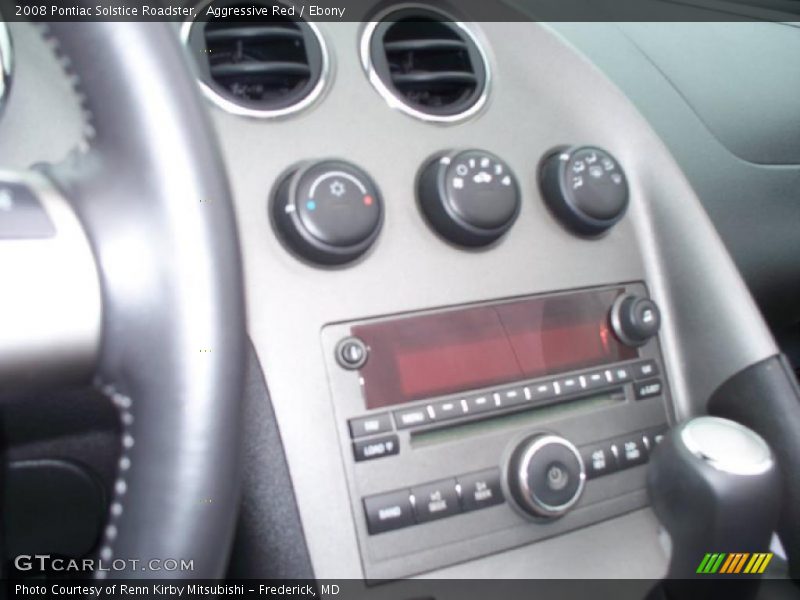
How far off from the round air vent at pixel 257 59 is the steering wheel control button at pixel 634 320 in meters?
0.36

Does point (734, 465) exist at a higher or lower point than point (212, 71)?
lower

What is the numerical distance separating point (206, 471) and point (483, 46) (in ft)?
1.88

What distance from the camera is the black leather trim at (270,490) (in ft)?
2.00

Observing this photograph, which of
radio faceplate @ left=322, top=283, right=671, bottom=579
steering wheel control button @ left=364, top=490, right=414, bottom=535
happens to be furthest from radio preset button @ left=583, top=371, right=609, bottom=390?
steering wheel control button @ left=364, top=490, right=414, bottom=535

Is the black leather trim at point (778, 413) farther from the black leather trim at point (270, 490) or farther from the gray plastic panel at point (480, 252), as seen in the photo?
the black leather trim at point (270, 490)

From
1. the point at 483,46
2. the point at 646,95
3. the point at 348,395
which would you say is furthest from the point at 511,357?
the point at 646,95

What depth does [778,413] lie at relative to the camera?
0.79 meters

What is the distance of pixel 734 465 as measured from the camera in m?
0.68

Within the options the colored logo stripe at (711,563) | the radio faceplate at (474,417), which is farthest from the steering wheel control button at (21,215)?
the colored logo stripe at (711,563)

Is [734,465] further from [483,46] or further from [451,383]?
[483,46]

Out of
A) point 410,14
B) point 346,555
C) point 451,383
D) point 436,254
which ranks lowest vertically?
point 346,555

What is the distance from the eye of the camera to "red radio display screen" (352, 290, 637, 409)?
0.66m

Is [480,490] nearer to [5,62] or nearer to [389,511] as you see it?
[389,511]

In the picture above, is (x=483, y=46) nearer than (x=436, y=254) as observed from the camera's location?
No
